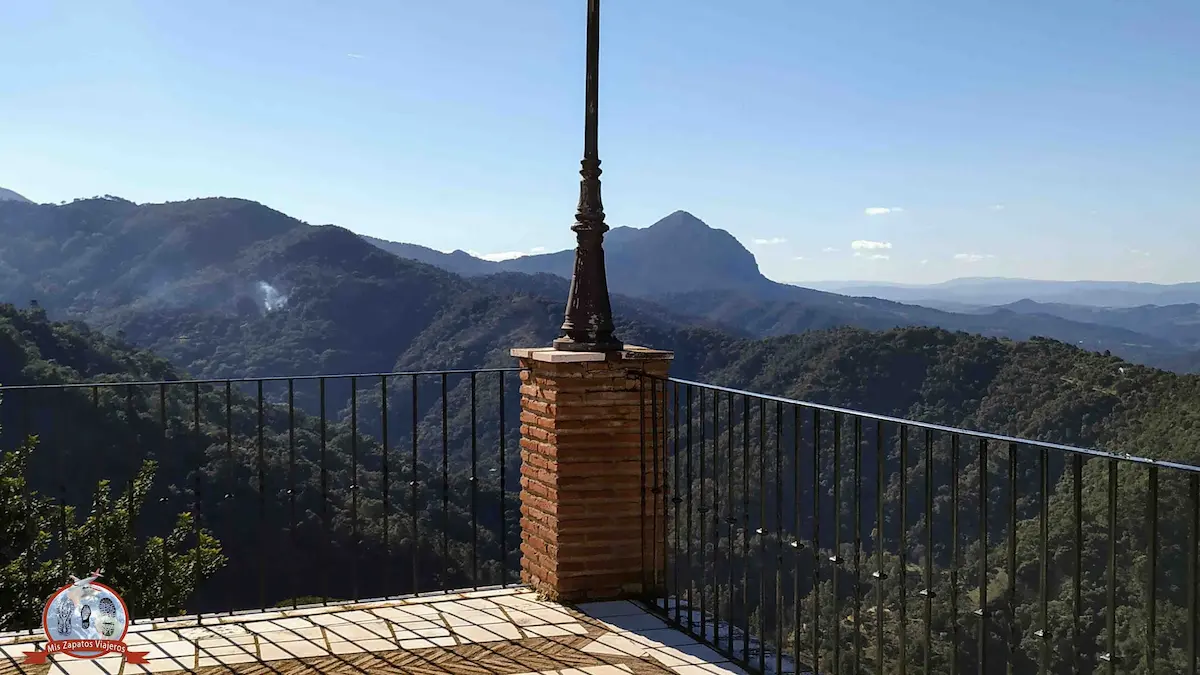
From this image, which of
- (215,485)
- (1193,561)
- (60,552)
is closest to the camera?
(1193,561)

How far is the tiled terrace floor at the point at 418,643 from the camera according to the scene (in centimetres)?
340

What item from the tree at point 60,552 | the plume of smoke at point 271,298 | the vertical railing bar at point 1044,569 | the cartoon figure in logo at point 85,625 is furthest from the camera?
the plume of smoke at point 271,298

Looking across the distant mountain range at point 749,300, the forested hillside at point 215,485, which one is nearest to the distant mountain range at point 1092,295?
the distant mountain range at point 749,300

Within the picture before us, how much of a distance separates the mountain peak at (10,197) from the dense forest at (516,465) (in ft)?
39.5

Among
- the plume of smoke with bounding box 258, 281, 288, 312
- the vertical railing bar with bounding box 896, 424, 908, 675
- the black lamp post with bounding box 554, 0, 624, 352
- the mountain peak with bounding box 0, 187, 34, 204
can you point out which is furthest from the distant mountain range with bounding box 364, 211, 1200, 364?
the vertical railing bar with bounding box 896, 424, 908, 675

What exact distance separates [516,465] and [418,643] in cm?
2818

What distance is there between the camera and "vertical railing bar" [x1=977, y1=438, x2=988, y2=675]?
2.32 metres

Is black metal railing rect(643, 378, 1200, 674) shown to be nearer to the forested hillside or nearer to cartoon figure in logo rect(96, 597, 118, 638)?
cartoon figure in logo rect(96, 597, 118, 638)

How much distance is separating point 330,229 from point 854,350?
1773 inches

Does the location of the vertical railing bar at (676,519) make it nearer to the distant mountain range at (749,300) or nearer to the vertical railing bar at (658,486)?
the vertical railing bar at (658,486)

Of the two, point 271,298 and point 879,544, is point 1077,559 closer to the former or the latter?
point 879,544

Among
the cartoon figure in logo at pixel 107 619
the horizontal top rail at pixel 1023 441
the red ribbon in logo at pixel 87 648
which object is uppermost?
the horizontal top rail at pixel 1023 441

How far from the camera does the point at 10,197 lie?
251ft

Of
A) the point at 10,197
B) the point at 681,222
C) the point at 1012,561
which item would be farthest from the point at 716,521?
the point at 681,222
